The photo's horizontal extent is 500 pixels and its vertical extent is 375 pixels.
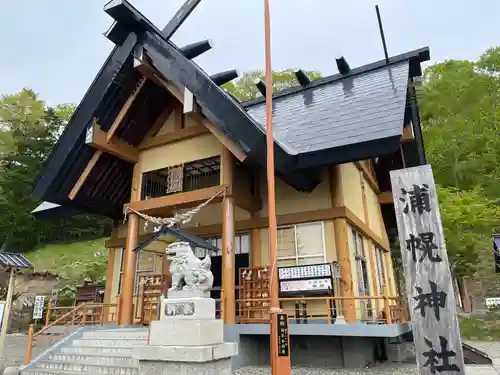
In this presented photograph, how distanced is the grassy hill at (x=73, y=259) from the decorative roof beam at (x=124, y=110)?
16.1m

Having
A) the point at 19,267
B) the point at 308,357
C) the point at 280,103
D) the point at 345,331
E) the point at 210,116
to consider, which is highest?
the point at 280,103

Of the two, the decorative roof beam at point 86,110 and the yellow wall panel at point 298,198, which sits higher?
the decorative roof beam at point 86,110

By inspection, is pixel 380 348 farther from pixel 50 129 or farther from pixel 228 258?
pixel 50 129

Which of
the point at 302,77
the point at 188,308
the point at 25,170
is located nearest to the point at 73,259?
the point at 25,170

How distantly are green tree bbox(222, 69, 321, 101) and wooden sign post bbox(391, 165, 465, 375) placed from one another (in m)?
28.3

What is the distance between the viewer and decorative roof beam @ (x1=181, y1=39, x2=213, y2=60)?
35.6 feet

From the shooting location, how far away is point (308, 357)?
9297 mm

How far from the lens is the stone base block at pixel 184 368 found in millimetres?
5675

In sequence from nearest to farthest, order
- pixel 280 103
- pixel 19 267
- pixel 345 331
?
pixel 345 331 → pixel 19 267 → pixel 280 103

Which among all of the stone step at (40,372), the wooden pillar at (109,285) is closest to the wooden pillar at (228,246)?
the stone step at (40,372)

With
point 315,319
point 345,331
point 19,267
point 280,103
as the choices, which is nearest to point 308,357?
point 315,319

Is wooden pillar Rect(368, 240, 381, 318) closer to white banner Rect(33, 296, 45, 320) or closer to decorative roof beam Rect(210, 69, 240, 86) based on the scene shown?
decorative roof beam Rect(210, 69, 240, 86)

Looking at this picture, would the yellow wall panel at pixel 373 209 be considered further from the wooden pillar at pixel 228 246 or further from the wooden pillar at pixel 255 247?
the wooden pillar at pixel 228 246

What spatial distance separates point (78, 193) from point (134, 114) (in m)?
3.29
